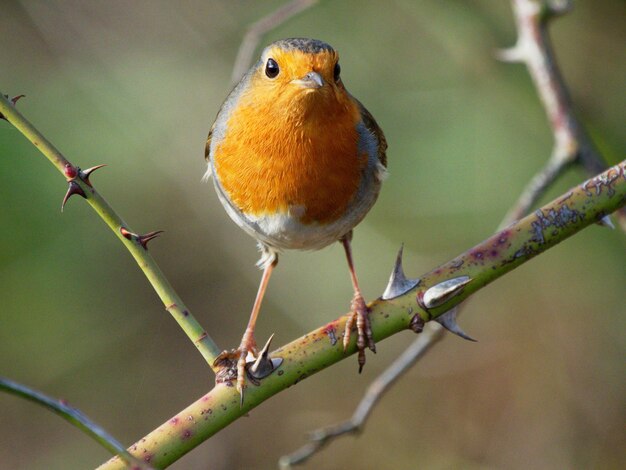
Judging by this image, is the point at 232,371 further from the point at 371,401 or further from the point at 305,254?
the point at 305,254

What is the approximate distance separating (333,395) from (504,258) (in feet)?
10.3

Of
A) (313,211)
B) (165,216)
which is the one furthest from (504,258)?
(165,216)

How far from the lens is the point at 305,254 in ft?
16.8

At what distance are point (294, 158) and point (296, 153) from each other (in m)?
0.02

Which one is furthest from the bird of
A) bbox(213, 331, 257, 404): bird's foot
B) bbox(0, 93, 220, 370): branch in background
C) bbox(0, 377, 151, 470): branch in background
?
bbox(0, 377, 151, 470): branch in background

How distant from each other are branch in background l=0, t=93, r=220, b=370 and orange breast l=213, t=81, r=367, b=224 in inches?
39.4

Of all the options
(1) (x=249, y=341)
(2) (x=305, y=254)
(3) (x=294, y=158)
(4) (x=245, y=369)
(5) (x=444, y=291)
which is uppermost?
(3) (x=294, y=158)

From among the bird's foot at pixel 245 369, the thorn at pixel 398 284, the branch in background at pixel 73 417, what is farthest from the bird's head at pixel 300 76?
the branch in background at pixel 73 417

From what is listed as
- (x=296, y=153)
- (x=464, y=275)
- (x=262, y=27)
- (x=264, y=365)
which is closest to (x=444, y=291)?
(x=464, y=275)

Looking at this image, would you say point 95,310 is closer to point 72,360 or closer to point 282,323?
point 72,360

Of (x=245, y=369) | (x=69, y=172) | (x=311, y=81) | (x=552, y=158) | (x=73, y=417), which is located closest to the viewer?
(x=73, y=417)

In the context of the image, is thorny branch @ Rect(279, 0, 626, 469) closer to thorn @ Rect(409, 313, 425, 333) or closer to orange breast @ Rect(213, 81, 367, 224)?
orange breast @ Rect(213, 81, 367, 224)

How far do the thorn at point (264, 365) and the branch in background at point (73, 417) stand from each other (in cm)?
55

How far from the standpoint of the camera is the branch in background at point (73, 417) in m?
1.38
